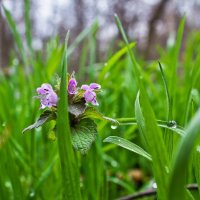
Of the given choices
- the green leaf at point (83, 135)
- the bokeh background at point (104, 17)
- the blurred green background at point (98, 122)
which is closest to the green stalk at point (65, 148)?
the green leaf at point (83, 135)

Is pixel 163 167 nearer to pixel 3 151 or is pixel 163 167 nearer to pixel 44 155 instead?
pixel 3 151

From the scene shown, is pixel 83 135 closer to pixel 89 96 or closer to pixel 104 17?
pixel 89 96

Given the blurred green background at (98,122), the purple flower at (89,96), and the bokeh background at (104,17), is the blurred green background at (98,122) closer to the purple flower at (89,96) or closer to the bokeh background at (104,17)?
the purple flower at (89,96)

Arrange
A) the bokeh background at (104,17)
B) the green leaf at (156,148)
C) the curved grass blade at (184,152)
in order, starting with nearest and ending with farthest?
the curved grass blade at (184,152) → the green leaf at (156,148) → the bokeh background at (104,17)

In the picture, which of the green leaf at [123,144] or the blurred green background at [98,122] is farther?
the blurred green background at [98,122]

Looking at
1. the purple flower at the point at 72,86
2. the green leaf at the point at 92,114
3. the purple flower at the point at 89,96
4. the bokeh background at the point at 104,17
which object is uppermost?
the bokeh background at the point at 104,17

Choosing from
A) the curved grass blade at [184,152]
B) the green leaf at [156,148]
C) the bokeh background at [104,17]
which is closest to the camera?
the curved grass blade at [184,152]

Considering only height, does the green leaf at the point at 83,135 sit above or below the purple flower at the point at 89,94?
below

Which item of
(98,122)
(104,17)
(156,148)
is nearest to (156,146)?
(156,148)
